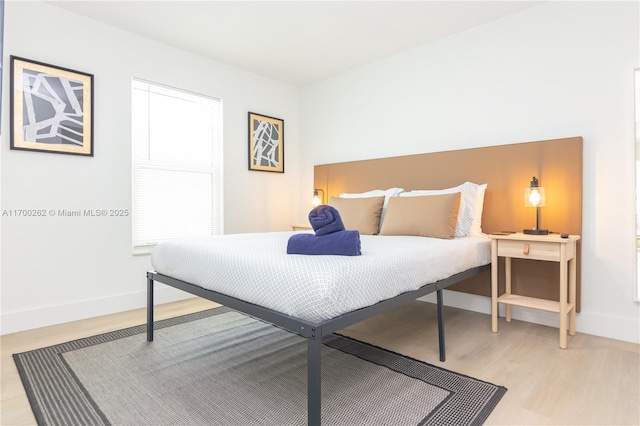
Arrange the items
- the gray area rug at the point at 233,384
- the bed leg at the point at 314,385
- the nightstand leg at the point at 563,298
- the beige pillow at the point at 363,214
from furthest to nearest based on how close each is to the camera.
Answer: the beige pillow at the point at 363,214
the nightstand leg at the point at 563,298
the gray area rug at the point at 233,384
the bed leg at the point at 314,385

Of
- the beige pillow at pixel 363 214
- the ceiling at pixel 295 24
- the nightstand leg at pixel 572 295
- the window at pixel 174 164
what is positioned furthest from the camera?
the window at pixel 174 164

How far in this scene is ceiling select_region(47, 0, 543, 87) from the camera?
2926 mm

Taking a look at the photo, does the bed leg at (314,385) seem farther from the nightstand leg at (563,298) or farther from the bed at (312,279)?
the nightstand leg at (563,298)

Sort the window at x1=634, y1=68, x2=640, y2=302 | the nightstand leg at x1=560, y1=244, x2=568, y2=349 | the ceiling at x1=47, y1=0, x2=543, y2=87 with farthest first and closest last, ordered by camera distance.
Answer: the ceiling at x1=47, y1=0, x2=543, y2=87 → the window at x1=634, y1=68, x2=640, y2=302 → the nightstand leg at x1=560, y1=244, x2=568, y2=349

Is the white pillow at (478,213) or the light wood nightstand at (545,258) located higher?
the white pillow at (478,213)

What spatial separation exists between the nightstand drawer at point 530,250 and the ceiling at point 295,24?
1984mm

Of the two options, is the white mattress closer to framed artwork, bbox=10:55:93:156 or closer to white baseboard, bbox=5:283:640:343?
white baseboard, bbox=5:283:640:343

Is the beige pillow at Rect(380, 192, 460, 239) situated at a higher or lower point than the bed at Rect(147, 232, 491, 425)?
higher

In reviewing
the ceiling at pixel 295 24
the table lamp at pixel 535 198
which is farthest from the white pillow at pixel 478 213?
the ceiling at pixel 295 24

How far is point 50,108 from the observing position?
2.92 meters

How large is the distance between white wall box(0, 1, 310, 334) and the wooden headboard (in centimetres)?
256

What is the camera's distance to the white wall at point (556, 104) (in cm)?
257

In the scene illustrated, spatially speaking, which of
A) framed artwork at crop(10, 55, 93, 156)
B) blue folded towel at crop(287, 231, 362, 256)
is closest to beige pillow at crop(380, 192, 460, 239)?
blue folded towel at crop(287, 231, 362, 256)

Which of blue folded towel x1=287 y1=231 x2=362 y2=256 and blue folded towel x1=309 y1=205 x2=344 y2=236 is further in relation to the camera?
blue folded towel x1=309 y1=205 x2=344 y2=236
